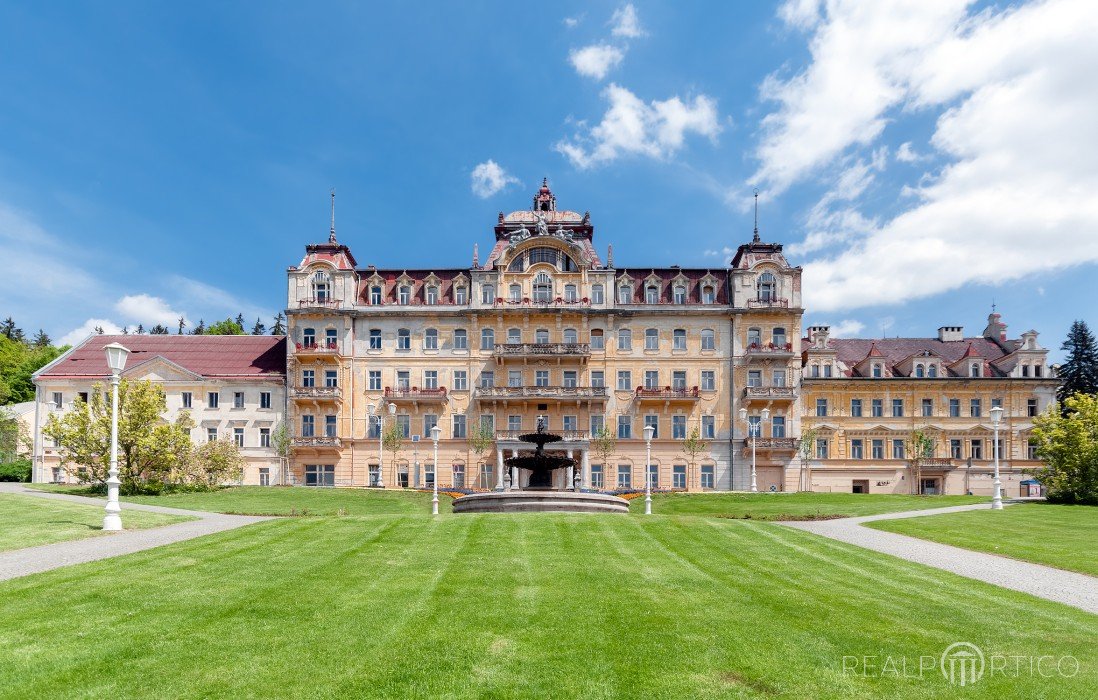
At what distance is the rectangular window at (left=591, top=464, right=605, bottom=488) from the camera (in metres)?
52.7

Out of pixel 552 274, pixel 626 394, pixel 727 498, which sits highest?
pixel 552 274

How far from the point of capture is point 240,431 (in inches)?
2142

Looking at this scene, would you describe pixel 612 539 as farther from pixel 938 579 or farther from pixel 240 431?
pixel 240 431

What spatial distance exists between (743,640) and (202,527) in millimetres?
19273

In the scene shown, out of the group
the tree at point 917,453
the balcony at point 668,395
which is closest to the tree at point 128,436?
the balcony at point 668,395

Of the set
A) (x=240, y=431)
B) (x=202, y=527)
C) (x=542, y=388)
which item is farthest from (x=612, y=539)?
(x=240, y=431)

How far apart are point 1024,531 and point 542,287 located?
3783cm

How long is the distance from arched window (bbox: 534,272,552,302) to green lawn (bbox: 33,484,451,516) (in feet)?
61.9

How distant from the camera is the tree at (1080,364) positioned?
70.6 meters

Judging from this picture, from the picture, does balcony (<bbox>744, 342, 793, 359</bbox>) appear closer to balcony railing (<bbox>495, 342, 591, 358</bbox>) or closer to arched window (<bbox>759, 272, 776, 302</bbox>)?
arched window (<bbox>759, 272, 776, 302</bbox>)

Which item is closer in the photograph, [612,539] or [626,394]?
[612,539]

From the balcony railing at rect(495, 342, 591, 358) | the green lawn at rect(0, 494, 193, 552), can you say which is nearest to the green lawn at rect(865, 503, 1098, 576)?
the green lawn at rect(0, 494, 193, 552)

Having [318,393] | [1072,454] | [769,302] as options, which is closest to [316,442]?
[318,393]

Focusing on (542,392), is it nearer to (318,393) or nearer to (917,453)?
(318,393)
